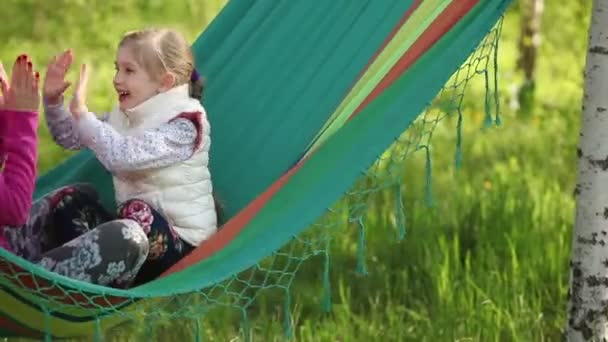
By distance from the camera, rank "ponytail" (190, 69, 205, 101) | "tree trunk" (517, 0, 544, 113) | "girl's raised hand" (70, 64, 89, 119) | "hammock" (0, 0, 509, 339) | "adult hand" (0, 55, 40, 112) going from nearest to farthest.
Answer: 1. "hammock" (0, 0, 509, 339)
2. "adult hand" (0, 55, 40, 112)
3. "girl's raised hand" (70, 64, 89, 119)
4. "ponytail" (190, 69, 205, 101)
5. "tree trunk" (517, 0, 544, 113)

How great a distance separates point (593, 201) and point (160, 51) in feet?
2.97

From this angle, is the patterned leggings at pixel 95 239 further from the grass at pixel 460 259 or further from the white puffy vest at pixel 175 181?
the grass at pixel 460 259

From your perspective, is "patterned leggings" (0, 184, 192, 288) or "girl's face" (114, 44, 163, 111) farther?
"girl's face" (114, 44, 163, 111)

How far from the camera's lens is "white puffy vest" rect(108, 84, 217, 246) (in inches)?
101

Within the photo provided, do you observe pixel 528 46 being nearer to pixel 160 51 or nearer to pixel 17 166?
pixel 160 51

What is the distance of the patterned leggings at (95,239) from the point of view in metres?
2.43

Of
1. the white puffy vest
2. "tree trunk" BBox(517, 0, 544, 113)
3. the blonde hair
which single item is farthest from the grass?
the blonde hair

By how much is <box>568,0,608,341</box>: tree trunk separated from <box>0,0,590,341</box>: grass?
1.31 feet

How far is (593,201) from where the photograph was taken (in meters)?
2.54

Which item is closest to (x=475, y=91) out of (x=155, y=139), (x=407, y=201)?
(x=407, y=201)

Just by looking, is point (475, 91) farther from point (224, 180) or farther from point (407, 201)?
point (224, 180)

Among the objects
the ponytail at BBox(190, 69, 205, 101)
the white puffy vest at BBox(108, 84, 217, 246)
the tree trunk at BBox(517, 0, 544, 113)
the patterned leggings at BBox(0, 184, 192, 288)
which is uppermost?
the tree trunk at BBox(517, 0, 544, 113)

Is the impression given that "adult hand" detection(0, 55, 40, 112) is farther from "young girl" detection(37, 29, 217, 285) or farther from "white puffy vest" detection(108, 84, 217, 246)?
"white puffy vest" detection(108, 84, 217, 246)

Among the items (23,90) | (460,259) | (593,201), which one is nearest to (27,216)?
(23,90)
